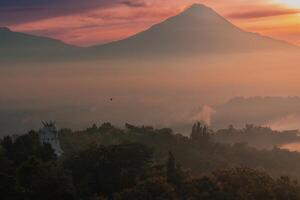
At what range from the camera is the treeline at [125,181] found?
27.6m

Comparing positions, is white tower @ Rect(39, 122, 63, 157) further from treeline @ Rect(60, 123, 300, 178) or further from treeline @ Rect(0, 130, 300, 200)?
treeline @ Rect(0, 130, 300, 200)

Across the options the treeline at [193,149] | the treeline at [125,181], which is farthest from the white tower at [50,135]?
the treeline at [125,181]

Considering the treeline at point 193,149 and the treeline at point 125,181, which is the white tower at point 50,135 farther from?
the treeline at point 125,181

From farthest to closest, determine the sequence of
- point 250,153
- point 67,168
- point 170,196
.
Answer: point 250,153 → point 67,168 → point 170,196

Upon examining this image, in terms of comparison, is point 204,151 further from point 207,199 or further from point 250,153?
point 207,199

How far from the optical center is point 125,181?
105 ft

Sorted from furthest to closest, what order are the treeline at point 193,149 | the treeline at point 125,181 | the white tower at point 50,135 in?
the treeline at point 193,149, the white tower at point 50,135, the treeline at point 125,181

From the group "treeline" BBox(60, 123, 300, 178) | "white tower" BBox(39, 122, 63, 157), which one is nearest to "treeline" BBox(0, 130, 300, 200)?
"white tower" BBox(39, 122, 63, 157)

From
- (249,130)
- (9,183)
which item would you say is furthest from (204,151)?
(249,130)

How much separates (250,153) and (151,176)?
33.3 meters

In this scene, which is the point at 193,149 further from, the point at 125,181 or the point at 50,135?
the point at 125,181

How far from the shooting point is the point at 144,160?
1353 inches

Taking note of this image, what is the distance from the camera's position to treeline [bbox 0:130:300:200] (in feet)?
90.5

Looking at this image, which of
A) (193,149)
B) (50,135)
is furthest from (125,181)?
(193,149)
